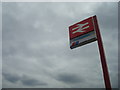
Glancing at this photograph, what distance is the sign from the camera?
15.6 m

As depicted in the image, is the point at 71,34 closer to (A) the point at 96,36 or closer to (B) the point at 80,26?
(B) the point at 80,26

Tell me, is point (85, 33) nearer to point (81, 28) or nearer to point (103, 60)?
point (81, 28)

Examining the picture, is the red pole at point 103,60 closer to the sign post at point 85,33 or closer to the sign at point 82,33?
the sign post at point 85,33

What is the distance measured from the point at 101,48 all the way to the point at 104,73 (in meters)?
2.87

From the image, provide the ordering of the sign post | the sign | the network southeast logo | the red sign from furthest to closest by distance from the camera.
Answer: the network southeast logo
the red sign
the sign
the sign post

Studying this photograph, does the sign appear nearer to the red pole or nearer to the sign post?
the sign post

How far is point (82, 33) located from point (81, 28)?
770 millimetres

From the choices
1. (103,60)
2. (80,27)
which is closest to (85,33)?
(80,27)

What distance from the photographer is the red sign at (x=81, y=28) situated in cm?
1606

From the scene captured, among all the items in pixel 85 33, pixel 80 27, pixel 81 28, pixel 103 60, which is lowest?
pixel 103 60

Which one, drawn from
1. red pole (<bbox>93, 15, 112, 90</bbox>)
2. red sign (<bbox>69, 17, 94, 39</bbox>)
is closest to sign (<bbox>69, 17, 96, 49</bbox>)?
red sign (<bbox>69, 17, 94, 39</bbox>)

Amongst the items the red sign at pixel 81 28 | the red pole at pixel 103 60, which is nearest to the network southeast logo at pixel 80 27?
the red sign at pixel 81 28

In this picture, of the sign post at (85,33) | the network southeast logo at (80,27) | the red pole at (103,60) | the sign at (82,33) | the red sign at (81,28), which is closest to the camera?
the red pole at (103,60)

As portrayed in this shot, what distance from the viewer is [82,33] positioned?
16.1m
